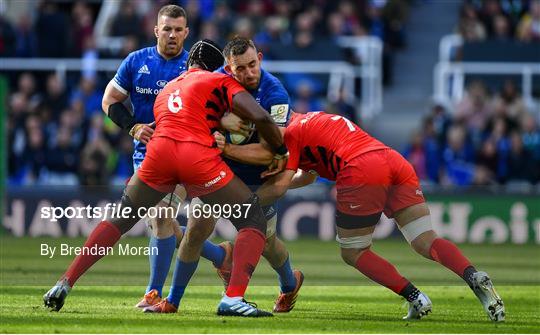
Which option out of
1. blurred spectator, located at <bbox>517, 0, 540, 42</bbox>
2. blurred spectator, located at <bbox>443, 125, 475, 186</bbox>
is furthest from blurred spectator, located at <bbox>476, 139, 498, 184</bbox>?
blurred spectator, located at <bbox>517, 0, 540, 42</bbox>

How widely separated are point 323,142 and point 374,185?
0.50 metres

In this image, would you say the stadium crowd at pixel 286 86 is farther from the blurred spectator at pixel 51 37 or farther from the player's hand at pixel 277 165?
the player's hand at pixel 277 165

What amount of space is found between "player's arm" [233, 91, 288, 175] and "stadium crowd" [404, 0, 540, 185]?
11366 mm

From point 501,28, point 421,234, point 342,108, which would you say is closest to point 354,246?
point 421,234

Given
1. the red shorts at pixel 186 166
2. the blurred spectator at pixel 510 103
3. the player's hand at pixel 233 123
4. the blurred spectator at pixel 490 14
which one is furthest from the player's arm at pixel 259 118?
the blurred spectator at pixel 490 14

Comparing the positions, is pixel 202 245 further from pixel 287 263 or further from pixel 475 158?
pixel 475 158

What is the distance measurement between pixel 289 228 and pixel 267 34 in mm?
4895

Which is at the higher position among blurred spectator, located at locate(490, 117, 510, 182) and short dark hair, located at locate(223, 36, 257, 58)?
short dark hair, located at locate(223, 36, 257, 58)

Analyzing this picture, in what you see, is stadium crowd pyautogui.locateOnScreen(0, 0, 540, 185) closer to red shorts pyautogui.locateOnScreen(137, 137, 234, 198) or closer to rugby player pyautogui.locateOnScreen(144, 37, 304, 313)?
rugby player pyautogui.locateOnScreen(144, 37, 304, 313)

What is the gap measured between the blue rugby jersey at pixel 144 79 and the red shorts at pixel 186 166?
3.53ft

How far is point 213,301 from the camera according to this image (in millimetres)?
11047

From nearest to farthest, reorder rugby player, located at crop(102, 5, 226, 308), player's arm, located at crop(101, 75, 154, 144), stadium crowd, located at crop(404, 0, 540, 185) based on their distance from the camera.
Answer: player's arm, located at crop(101, 75, 154, 144) → rugby player, located at crop(102, 5, 226, 308) → stadium crowd, located at crop(404, 0, 540, 185)

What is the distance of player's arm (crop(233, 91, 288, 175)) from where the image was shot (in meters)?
9.39

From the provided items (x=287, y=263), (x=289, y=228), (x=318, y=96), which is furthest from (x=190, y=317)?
(x=318, y=96)
